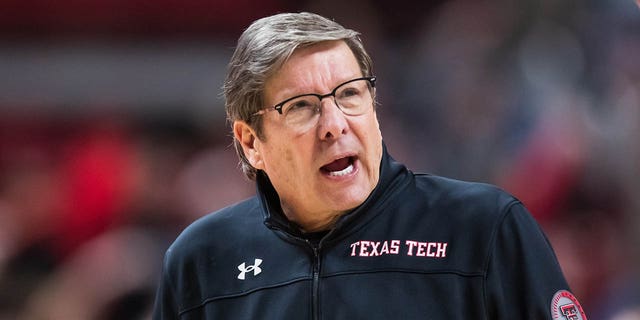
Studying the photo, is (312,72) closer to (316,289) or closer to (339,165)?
(339,165)

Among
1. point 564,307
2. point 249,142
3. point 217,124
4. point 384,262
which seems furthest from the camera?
point 217,124

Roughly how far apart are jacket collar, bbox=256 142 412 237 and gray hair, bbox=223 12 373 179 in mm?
178

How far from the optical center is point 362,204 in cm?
222

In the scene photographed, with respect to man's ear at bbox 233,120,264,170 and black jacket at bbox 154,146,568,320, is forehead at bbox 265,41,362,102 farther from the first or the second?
black jacket at bbox 154,146,568,320

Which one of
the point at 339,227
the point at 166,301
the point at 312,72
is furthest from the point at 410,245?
the point at 166,301

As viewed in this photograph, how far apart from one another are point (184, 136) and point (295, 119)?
7.85 ft

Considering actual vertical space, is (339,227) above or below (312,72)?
below

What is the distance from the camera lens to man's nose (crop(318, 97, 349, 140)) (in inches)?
85.0

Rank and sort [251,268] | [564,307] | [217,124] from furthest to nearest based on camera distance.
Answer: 1. [217,124]
2. [251,268]
3. [564,307]

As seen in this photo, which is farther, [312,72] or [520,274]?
[312,72]

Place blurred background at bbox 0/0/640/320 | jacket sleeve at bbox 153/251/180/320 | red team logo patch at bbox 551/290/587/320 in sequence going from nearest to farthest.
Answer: red team logo patch at bbox 551/290/587/320 → jacket sleeve at bbox 153/251/180/320 → blurred background at bbox 0/0/640/320

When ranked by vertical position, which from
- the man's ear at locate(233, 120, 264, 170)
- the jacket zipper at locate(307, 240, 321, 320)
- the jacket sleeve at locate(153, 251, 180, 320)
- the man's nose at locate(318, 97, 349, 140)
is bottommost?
the jacket sleeve at locate(153, 251, 180, 320)

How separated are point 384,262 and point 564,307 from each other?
43 cm

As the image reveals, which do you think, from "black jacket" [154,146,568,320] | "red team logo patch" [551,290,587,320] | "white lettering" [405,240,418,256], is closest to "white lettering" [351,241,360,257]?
"black jacket" [154,146,568,320]
